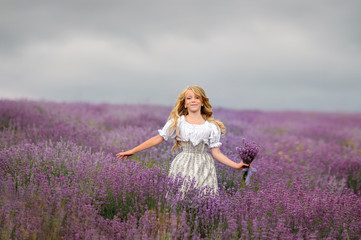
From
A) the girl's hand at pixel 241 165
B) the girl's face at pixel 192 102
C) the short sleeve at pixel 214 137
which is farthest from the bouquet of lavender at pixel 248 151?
the girl's face at pixel 192 102

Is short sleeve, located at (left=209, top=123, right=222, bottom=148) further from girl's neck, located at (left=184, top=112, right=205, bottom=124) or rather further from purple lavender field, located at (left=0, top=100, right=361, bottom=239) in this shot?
purple lavender field, located at (left=0, top=100, right=361, bottom=239)

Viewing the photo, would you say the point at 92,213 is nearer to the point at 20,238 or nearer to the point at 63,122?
the point at 20,238

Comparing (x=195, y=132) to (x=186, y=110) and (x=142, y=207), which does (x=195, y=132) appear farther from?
(x=142, y=207)

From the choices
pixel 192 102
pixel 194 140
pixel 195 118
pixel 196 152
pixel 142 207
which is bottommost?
pixel 142 207

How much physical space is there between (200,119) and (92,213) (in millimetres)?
1430

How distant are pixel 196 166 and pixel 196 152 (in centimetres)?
16

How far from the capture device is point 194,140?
10.1ft

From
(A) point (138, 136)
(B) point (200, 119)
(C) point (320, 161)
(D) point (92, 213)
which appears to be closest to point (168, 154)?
(A) point (138, 136)

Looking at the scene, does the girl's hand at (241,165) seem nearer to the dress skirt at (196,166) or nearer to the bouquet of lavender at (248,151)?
the bouquet of lavender at (248,151)

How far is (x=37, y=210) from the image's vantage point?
89.9 inches

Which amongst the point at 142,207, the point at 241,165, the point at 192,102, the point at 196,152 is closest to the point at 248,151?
the point at 241,165

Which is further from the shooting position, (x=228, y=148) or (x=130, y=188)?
(x=228, y=148)

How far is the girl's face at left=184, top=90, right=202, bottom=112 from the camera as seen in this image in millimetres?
3170

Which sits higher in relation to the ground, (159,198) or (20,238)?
(159,198)
